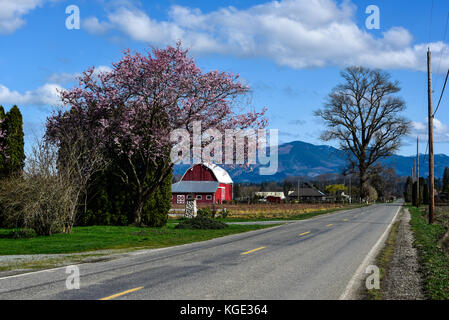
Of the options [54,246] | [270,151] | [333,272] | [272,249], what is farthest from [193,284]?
[270,151]

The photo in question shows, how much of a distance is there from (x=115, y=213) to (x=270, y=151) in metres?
11.6

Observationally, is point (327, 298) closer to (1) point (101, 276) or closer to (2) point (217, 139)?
(1) point (101, 276)

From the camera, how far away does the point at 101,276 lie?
34.6 feet

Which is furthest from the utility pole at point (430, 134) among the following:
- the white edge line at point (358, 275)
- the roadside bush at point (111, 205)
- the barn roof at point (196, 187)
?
the barn roof at point (196, 187)

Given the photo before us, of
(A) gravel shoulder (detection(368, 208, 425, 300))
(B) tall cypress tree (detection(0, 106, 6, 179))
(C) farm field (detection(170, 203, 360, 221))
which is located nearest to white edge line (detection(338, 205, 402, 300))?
(A) gravel shoulder (detection(368, 208, 425, 300))

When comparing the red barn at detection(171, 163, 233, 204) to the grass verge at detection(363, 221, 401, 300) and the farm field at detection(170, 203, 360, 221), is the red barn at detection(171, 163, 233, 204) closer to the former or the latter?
the farm field at detection(170, 203, 360, 221)

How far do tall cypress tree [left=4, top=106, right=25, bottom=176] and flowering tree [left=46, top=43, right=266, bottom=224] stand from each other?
1.97 meters

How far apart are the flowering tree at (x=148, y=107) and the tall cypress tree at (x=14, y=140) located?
1.97 meters

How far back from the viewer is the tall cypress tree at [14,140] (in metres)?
26.3

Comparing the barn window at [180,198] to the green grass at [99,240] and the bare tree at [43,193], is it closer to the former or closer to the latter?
the green grass at [99,240]

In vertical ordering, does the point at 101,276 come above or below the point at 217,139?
below

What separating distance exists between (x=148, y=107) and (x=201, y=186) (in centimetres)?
4739

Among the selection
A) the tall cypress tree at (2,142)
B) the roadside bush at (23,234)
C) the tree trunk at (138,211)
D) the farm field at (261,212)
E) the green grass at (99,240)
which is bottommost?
the farm field at (261,212)

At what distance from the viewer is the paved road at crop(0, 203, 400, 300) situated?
8570mm
